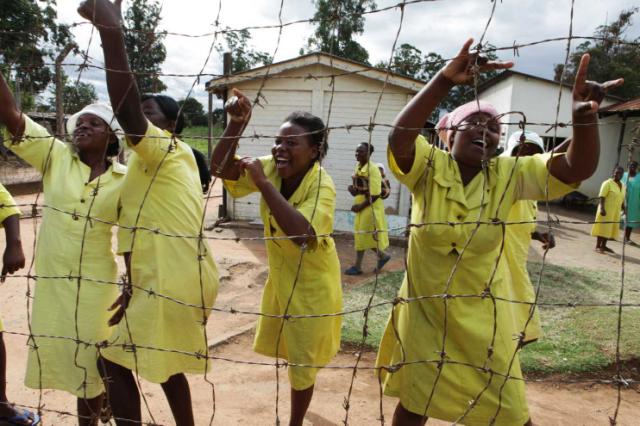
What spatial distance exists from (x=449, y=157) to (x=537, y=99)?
51.3 ft

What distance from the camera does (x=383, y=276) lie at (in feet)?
20.5

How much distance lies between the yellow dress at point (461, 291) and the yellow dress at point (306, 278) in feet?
1.43

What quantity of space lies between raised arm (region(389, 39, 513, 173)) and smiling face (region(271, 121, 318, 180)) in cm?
60

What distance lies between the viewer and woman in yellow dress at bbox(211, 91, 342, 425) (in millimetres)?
2039

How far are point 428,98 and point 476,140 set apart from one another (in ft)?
0.93

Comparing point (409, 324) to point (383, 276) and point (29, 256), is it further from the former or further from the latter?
point (29, 256)

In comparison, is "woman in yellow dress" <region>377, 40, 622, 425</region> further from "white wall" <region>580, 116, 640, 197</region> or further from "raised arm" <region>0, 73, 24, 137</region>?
"white wall" <region>580, 116, 640, 197</region>

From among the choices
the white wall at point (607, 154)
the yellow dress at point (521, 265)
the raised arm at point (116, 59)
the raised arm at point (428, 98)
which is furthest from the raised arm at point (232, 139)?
the white wall at point (607, 154)

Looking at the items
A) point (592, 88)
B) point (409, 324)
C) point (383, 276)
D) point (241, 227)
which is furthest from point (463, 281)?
point (241, 227)

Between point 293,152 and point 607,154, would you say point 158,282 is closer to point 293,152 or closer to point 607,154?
point 293,152

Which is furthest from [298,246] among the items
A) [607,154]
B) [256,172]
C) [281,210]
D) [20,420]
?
[607,154]

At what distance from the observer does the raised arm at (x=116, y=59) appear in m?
1.49

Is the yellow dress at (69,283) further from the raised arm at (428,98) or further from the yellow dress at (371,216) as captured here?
the yellow dress at (371,216)

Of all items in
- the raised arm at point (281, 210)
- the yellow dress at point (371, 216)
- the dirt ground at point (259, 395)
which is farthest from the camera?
the yellow dress at point (371, 216)
